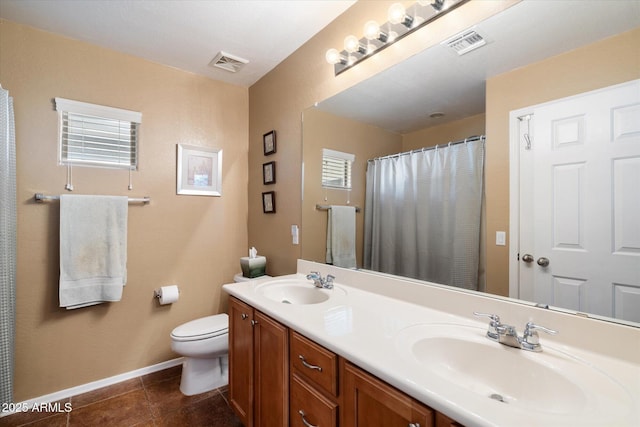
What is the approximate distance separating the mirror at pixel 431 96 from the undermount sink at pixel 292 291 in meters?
0.26

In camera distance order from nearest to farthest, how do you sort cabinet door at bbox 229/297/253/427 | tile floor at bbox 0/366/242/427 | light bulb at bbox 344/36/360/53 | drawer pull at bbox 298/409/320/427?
drawer pull at bbox 298/409/320/427 < cabinet door at bbox 229/297/253/427 < light bulb at bbox 344/36/360/53 < tile floor at bbox 0/366/242/427

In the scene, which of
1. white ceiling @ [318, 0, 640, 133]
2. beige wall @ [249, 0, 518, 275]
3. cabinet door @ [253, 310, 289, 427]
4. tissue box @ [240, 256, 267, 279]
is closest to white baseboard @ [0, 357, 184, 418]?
tissue box @ [240, 256, 267, 279]

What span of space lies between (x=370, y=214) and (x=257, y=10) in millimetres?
1423

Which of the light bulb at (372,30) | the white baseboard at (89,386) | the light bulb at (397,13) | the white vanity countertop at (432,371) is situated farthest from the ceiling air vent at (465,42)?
the white baseboard at (89,386)

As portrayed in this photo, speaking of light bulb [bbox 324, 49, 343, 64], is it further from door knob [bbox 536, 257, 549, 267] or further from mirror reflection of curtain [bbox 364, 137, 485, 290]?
door knob [bbox 536, 257, 549, 267]

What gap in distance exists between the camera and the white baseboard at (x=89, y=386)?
1.79 meters

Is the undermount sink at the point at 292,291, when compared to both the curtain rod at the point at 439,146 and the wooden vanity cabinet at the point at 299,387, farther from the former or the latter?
the curtain rod at the point at 439,146

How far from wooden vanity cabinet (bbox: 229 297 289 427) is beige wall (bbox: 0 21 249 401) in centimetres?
103

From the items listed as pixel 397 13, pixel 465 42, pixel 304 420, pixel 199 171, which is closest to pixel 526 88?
pixel 465 42

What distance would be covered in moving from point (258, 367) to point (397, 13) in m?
1.84

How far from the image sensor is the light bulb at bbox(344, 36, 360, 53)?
1566 mm

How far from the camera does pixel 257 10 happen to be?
1.70 m

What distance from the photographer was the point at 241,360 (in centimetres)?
151

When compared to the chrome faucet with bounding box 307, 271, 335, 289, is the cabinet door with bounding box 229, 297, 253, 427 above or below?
below
